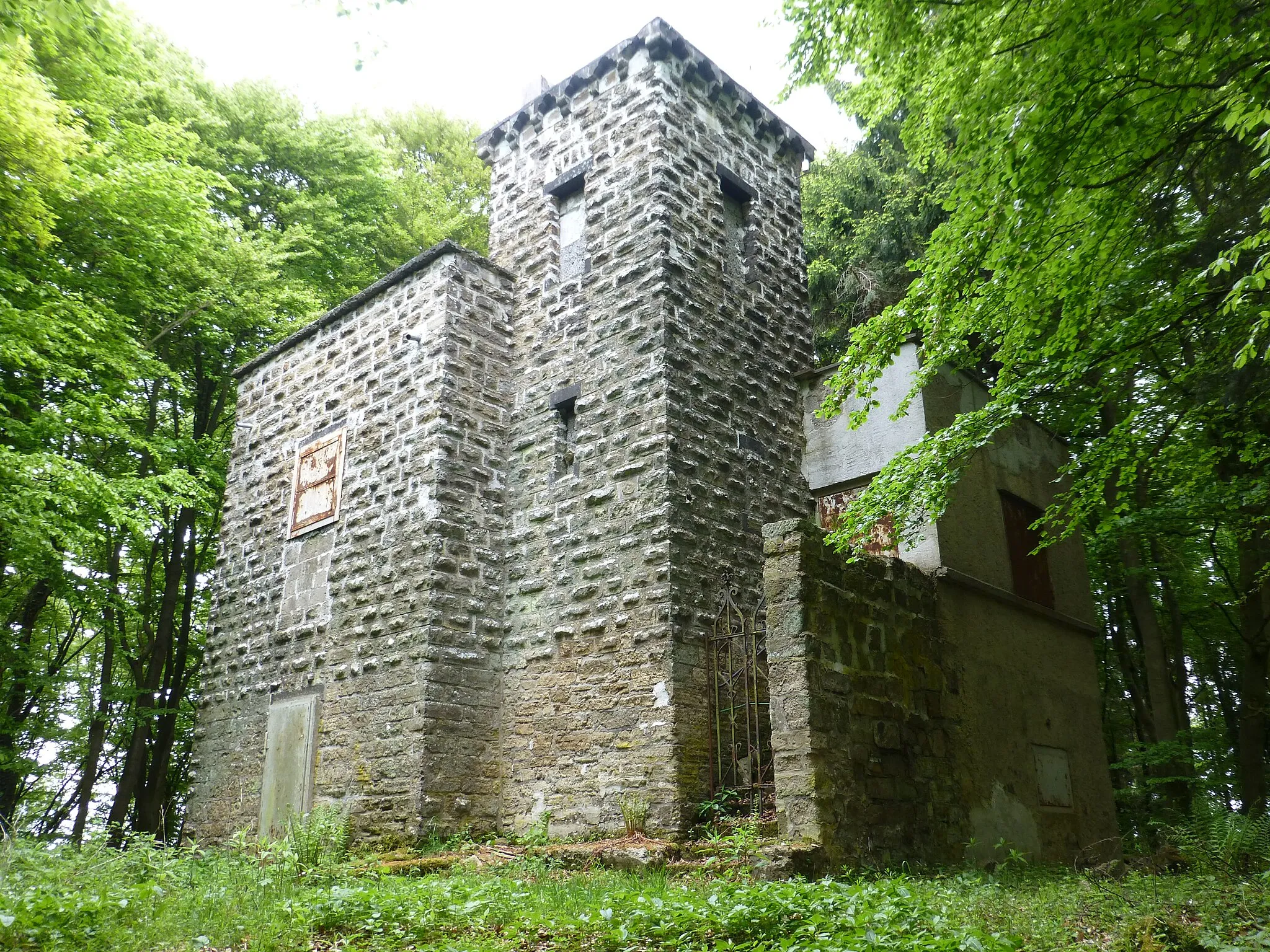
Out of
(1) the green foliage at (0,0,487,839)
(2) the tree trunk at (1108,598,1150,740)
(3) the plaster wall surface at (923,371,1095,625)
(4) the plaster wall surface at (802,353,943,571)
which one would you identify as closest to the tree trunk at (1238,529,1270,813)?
(3) the plaster wall surface at (923,371,1095,625)

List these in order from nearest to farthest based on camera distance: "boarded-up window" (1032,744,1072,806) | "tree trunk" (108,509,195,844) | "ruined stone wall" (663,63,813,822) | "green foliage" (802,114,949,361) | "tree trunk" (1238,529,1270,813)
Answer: "ruined stone wall" (663,63,813,822) → "boarded-up window" (1032,744,1072,806) → "tree trunk" (1238,529,1270,813) → "green foliage" (802,114,949,361) → "tree trunk" (108,509,195,844)

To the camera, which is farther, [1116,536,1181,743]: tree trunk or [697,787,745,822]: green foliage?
[1116,536,1181,743]: tree trunk

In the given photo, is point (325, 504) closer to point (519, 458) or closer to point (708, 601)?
point (519, 458)

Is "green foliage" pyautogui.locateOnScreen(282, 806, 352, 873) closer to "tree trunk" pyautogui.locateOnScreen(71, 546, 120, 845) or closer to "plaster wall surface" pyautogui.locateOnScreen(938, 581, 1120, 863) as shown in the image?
"plaster wall surface" pyautogui.locateOnScreen(938, 581, 1120, 863)

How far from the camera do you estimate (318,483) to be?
10.6 meters

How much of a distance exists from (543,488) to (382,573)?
1.86 m

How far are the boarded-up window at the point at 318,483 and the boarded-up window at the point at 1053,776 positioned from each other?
7778mm

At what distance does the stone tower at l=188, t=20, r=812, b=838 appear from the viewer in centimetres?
813

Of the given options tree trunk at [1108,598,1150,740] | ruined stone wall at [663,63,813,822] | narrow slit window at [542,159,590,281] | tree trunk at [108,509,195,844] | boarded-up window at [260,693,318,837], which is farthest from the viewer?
tree trunk at [1108,598,1150,740]

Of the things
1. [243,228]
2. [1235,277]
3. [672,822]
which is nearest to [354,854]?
[672,822]

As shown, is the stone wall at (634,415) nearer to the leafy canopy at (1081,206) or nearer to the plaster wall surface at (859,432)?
the plaster wall surface at (859,432)

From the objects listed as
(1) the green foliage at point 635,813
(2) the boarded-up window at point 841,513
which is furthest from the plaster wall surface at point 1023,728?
(1) the green foliage at point 635,813

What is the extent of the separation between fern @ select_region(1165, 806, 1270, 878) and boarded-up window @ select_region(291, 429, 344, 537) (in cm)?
835

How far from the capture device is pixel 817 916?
4176mm
